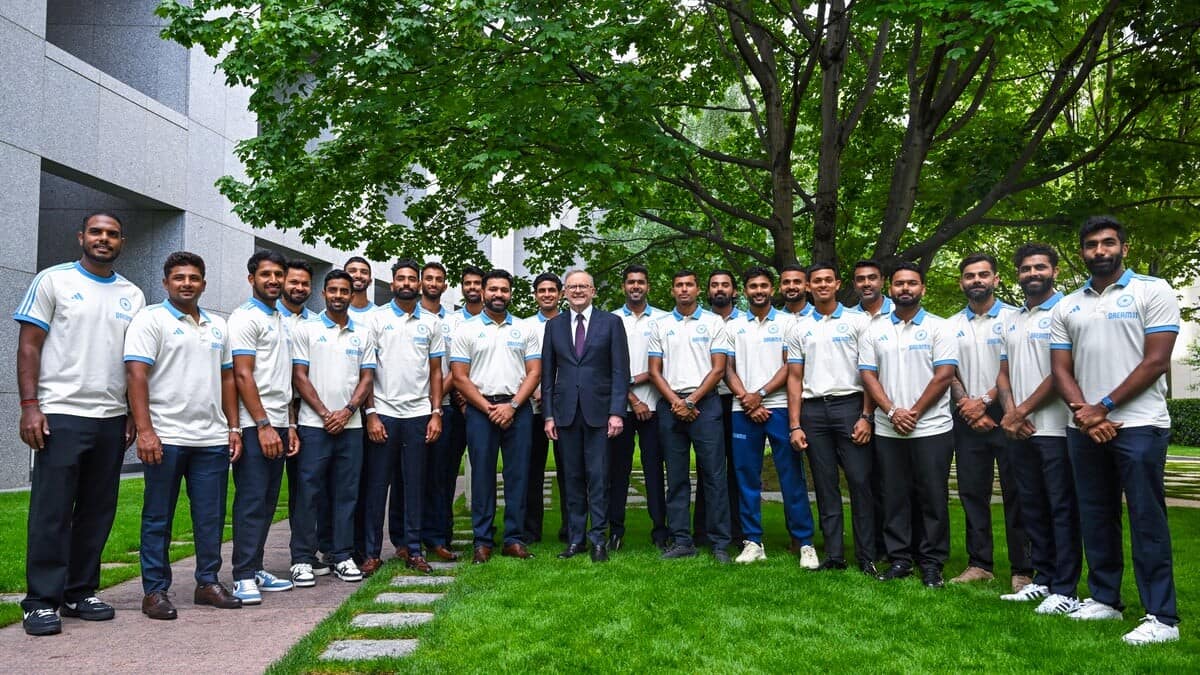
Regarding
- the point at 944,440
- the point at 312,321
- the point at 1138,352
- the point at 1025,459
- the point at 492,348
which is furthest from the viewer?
the point at 492,348

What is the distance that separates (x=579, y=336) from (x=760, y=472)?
1.74m

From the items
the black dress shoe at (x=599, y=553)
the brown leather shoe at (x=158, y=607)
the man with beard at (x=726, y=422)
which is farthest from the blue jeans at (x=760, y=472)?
the brown leather shoe at (x=158, y=607)

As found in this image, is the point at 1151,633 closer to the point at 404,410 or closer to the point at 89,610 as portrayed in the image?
the point at 404,410

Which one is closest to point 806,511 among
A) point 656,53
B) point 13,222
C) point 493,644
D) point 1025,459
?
point 1025,459

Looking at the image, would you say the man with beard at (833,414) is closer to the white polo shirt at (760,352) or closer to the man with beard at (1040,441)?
the white polo shirt at (760,352)

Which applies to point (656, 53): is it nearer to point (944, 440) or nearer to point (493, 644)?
point (944, 440)

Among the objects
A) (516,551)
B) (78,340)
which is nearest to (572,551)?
(516,551)

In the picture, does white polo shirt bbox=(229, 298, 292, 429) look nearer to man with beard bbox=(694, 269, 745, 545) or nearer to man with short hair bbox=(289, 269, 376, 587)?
man with short hair bbox=(289, 269, 376, 587)

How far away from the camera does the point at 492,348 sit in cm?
752

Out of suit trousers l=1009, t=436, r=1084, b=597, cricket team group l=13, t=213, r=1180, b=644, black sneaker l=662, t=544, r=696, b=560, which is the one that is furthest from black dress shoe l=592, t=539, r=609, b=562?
suit trousers l=1009, t=436, r=1084, b=597

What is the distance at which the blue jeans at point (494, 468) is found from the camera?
24.1 ft

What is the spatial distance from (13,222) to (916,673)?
458 inches

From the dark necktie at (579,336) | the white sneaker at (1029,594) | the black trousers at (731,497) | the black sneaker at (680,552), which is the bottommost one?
the white sneaker at (1029,594)

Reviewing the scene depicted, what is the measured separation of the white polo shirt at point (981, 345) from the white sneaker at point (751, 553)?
1.92 m
